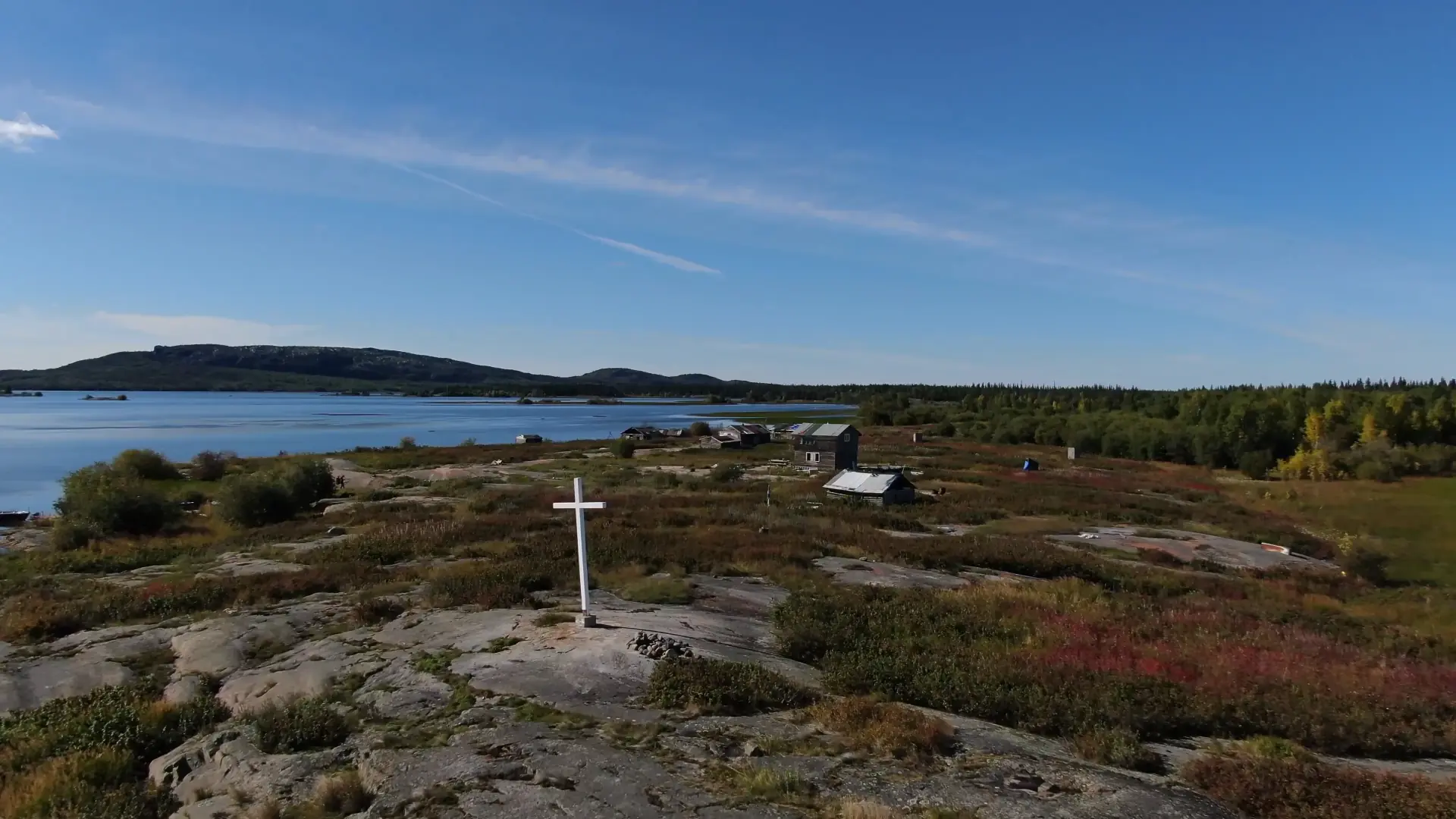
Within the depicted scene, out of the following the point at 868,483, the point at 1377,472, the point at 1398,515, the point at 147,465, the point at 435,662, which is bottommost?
the point at 1398,515

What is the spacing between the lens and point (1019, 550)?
2756cm

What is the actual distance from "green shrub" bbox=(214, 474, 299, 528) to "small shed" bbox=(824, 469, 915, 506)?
27009 mm

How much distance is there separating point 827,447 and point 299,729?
50.9m

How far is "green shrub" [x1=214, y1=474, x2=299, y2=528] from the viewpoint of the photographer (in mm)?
37406

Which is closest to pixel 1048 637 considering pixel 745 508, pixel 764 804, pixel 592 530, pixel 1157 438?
pixel 764 804

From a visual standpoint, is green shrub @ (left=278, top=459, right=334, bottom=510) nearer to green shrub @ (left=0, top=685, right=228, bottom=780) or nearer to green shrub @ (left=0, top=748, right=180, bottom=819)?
green shrub @ (left=0, top=685, right=228, bottom=780)

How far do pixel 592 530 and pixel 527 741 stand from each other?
1876cm

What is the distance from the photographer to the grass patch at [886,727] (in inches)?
340

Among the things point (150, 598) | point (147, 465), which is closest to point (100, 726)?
point (150, 598)

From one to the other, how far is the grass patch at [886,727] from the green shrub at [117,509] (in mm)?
35802

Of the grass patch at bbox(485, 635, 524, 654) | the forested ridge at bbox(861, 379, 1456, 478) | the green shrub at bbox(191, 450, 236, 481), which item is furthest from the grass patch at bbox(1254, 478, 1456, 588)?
the green shrub at bbox(191, 450, 236, 481)

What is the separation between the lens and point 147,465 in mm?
57219

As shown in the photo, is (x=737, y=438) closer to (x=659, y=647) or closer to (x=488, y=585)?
(x=488, y=585)

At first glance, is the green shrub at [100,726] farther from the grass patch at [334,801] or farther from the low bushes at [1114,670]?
the low bushes at [1114,670]
